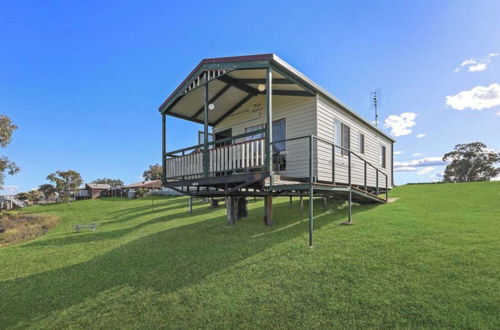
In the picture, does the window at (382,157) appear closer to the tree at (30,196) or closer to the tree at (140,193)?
the tree at (140,193)

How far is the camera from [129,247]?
351 inches

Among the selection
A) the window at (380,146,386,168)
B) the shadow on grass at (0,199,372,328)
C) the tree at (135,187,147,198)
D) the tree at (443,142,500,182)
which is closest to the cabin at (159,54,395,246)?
the shadow on grass at (0,199,372,328)

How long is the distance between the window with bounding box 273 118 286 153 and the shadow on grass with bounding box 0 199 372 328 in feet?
9.58

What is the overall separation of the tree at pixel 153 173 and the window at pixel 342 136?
5414 cm

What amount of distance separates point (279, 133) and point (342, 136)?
2.55m

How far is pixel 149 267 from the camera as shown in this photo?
673cm

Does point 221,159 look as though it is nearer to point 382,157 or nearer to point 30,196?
point 382,157

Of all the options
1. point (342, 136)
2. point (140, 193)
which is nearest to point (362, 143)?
point (342, 136)

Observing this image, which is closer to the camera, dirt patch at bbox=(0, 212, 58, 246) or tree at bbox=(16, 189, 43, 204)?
dirt patch at bbox=(0, 212, 58, 246)

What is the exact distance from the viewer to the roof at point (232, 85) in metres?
7.77

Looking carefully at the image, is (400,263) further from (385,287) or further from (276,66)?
(276,66)

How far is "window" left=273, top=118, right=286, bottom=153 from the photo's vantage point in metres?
10.2

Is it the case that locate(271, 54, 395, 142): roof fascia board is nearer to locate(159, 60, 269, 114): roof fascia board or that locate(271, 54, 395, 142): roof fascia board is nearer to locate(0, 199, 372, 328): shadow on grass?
locate(159, 60, 269, 114): roof fascia board

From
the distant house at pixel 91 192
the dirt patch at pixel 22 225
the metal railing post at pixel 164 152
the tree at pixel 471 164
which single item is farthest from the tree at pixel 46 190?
the tree at pixel 471 164
